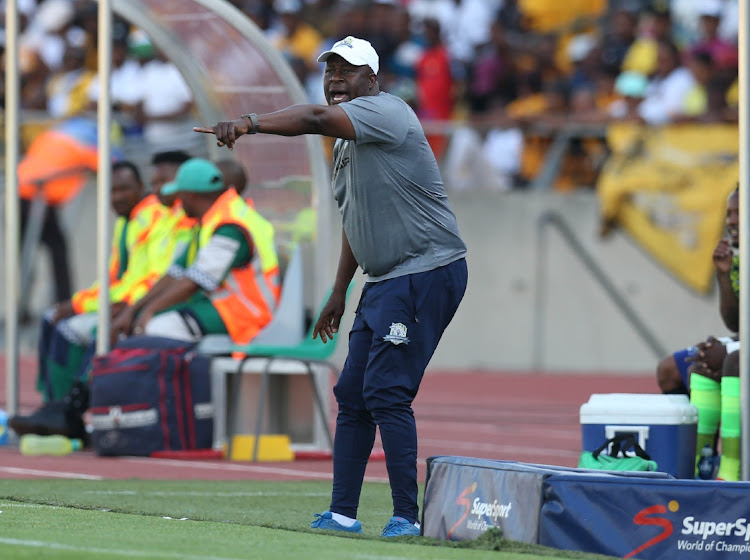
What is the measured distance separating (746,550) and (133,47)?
51.8ft

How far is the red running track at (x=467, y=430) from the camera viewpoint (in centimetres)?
973

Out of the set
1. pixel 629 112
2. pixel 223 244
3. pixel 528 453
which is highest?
pixel 629 112

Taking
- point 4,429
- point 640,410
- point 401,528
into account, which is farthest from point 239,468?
point 401,528

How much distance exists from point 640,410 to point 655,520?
2.38 metres

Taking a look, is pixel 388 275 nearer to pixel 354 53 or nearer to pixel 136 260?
pixel 354 53

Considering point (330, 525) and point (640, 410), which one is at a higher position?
point (640, 410)

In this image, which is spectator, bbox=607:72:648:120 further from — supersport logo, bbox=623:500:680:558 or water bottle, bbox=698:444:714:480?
supersport logo, bbox=623:500:680:558

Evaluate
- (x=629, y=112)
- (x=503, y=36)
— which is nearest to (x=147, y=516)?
(x=629, y=112)

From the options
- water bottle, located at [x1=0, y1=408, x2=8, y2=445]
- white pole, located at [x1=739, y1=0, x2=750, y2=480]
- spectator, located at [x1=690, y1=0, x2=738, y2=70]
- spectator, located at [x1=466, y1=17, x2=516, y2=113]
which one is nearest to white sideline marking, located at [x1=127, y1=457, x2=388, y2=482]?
water bottle, located at [x1=0, y1=408, x2=8, y2=445]

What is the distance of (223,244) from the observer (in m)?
10.8

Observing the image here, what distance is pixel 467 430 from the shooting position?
1308 centimetres

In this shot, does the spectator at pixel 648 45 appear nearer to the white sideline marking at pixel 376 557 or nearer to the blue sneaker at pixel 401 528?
the blue sneaker at pixel 401 528

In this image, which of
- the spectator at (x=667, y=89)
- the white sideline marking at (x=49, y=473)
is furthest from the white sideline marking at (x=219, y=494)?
the spectator at (x=667, y=89)

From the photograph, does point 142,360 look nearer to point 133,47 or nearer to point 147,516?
point 147,516
